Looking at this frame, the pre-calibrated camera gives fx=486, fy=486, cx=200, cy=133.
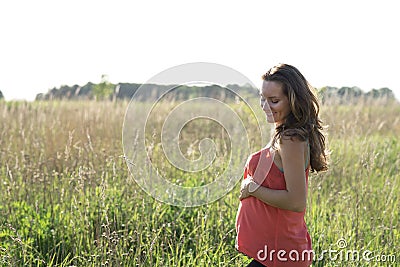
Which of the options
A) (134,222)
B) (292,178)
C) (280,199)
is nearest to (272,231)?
(280,199)

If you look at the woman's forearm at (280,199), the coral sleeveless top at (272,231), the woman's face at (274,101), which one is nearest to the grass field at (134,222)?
the coral sleeveless top at (272,231)

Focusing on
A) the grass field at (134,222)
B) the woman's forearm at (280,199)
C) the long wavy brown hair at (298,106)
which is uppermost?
the long wavy brown hair at (298,106)

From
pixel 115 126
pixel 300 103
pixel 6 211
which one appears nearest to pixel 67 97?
pixel 115 126

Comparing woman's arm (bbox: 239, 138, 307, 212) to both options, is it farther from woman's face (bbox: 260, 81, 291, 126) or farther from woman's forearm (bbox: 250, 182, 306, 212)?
woman's face (bbox: 260, 81, 291, 126)

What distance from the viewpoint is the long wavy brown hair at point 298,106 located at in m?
2.16

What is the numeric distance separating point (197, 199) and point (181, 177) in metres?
1.31

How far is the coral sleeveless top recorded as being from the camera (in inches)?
84.9

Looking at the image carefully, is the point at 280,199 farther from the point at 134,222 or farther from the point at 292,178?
the point at 134,222

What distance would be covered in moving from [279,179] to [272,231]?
0.79ft

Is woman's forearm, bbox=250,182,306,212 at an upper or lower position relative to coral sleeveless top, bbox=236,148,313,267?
upper

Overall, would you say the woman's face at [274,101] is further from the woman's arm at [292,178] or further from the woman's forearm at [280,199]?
the woman's forearm at [280,199]

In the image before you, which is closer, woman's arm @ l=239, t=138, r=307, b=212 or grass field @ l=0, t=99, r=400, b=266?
woman's arm @ l=239, t=138, r=307, b=212

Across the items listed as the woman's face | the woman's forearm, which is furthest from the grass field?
the woman's face

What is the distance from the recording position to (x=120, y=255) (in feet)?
9.66
